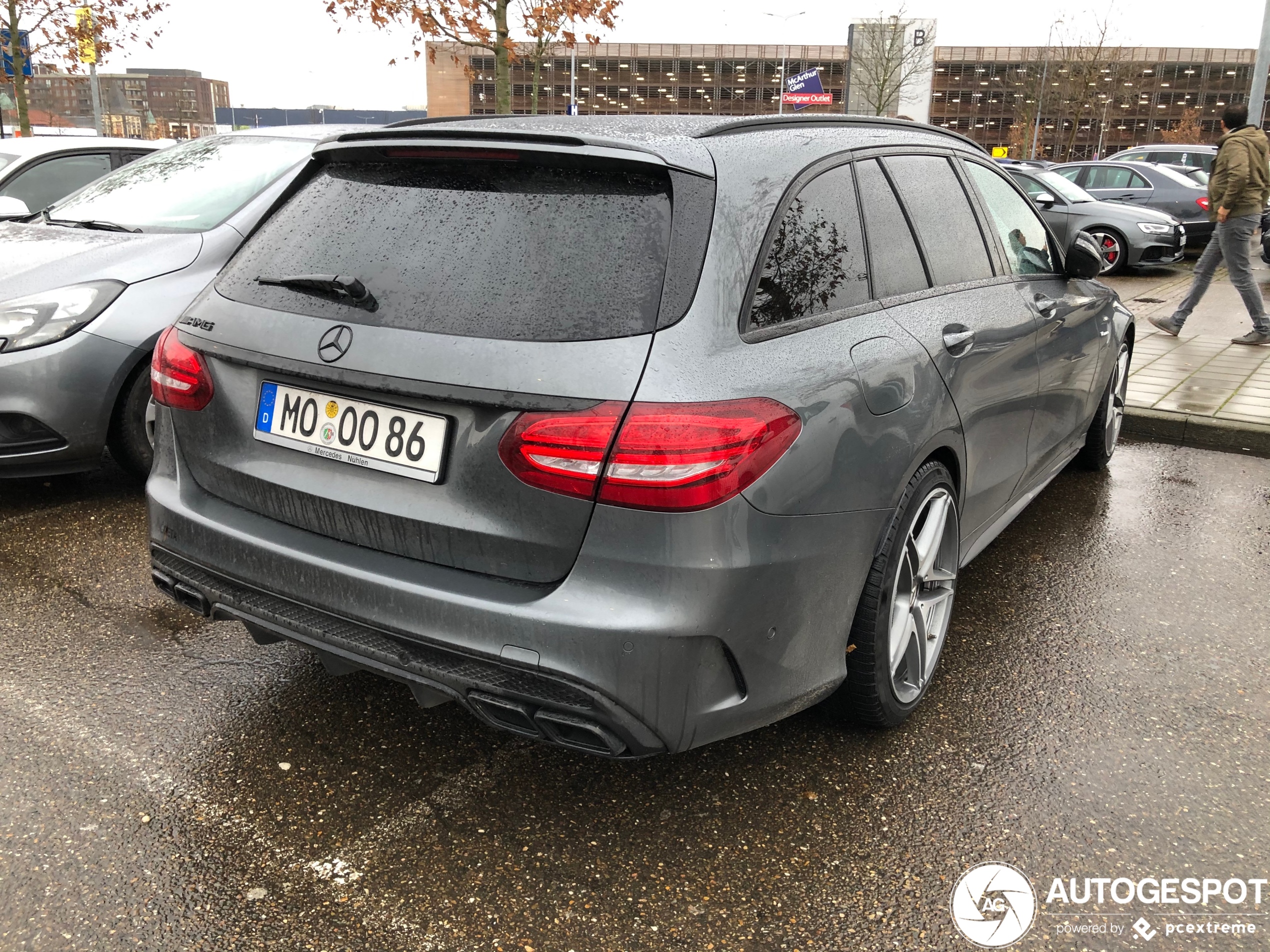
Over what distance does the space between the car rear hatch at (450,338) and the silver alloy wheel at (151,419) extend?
358 mm

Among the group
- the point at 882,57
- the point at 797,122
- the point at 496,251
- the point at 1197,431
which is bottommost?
the point at 1197,431

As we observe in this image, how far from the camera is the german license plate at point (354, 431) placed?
2100 mm

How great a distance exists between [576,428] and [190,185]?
4.10 m

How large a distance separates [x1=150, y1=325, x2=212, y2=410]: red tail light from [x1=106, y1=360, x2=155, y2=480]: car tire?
1.78 m

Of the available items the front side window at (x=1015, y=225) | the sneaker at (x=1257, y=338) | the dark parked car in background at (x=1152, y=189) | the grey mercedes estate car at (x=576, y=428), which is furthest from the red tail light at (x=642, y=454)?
the dark parked car in background at (x=1152, y=189)

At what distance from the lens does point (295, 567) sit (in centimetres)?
227

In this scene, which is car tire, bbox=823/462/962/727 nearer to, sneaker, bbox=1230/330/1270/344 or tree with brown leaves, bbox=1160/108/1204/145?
sneaker, bbox=1230/330/1270/344

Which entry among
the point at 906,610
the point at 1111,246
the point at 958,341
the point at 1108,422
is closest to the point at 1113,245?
the point at 1111,246

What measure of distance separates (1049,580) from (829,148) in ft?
6.95

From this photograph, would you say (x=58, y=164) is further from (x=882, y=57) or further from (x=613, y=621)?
(x=882, y=57)

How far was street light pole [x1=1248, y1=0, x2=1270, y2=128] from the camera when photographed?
15828 mm

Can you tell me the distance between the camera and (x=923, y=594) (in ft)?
9.35

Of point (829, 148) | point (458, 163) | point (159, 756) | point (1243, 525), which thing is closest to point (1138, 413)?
point (1243, 525)

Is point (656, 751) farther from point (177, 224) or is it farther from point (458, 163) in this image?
point (177, 224)
